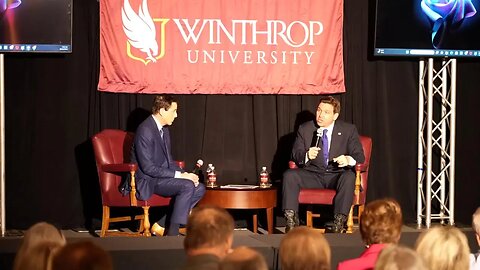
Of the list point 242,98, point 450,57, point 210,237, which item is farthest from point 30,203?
point 210,237

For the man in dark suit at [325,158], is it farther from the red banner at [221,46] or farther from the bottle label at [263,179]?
the red banner at [221,46]

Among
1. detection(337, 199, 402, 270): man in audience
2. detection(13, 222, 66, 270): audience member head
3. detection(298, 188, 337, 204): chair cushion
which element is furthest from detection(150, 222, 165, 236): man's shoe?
detection(13, 222, 66, 270): audience member head

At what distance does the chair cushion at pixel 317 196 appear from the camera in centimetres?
702

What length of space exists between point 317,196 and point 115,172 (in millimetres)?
1594

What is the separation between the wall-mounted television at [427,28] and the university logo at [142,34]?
1817mm

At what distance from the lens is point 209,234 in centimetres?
309

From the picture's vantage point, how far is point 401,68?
26.3 feet

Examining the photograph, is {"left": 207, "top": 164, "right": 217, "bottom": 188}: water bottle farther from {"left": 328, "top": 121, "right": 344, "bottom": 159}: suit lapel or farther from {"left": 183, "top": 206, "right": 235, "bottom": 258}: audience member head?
{"left": 183, "top": 206, "right": 235, "bottom": 258}: audience member head

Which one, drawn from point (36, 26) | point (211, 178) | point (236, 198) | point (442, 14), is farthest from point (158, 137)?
point (442, 14)

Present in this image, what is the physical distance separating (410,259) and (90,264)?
3.22 ft

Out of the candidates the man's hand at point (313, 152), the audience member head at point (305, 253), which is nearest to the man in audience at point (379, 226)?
the audience member head at point (305, 253)

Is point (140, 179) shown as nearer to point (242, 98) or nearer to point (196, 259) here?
point (242, 98)

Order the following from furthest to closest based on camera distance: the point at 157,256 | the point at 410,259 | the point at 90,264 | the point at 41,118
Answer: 1. the point at 41,118
2. the point at 157,256
3. the point at 410,259
4. the point at 90,264

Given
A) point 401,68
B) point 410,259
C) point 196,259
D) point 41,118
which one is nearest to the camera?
point 410,259
